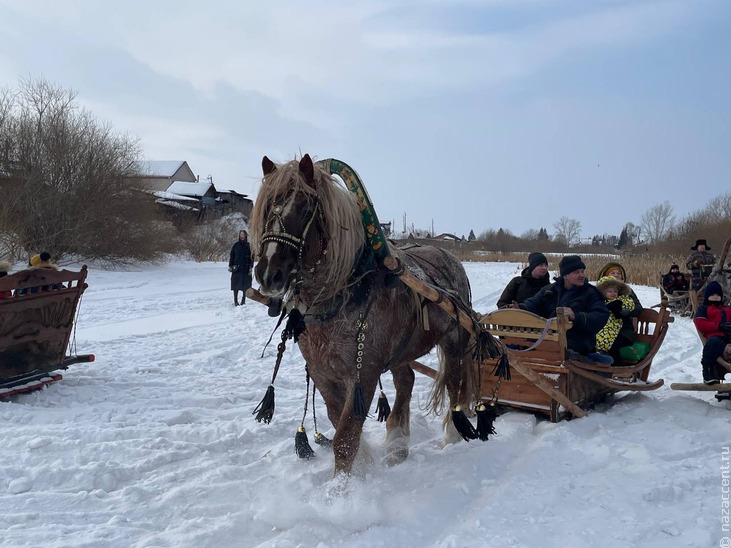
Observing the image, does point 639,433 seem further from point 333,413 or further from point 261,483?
point 261,483

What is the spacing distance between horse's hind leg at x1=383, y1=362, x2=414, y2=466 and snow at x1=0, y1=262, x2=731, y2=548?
0.09 metres

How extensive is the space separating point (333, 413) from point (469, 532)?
1094 millimetres

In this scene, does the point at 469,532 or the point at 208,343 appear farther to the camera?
the point at 208,343

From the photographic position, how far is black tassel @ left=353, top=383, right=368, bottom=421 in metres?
3.02

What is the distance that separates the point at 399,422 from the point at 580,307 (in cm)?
201

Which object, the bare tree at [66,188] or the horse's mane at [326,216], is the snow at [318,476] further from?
the bare tree at [66,188]

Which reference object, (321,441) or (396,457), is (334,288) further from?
(396,457)

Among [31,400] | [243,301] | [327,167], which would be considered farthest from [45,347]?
[243,301]

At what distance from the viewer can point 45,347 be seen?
518 centimetres

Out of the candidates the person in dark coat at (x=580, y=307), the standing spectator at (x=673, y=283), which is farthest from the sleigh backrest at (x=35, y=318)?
the standing spectator at (x=673, y=283)

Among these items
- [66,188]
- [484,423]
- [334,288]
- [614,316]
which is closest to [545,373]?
[484,423]

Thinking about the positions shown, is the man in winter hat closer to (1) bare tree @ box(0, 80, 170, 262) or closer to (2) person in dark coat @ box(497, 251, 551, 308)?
(2) person in dark coat @ box(497, 251, 551, 308)

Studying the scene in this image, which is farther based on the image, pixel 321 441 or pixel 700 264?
pixel 700 264

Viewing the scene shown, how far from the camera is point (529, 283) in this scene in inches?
259
